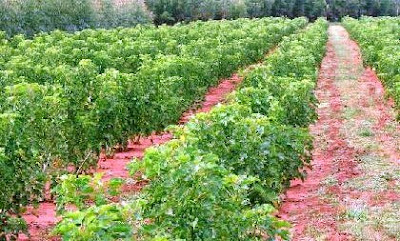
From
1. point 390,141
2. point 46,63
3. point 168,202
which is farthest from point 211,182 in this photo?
point 46,63

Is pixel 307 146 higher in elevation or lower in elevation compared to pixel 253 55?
higher

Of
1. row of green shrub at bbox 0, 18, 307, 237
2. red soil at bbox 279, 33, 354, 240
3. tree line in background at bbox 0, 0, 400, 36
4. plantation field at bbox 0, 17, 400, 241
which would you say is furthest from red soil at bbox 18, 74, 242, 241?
tree line in background at bbox 0, 0, 400, 36

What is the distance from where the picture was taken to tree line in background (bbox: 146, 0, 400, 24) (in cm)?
5942

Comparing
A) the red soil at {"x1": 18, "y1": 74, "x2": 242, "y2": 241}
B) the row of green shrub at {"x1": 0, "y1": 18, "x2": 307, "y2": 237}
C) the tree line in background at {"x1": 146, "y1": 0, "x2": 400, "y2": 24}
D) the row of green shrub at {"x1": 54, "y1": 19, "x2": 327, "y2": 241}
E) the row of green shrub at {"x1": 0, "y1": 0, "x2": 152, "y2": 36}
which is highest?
the row of green shrub at {"x1": 54, "y1": 19, "x2": 327, "y2": 241}

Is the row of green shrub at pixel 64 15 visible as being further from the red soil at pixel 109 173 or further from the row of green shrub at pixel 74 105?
the red soil at pixel 109 173

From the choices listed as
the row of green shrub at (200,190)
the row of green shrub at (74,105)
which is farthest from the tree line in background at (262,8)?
the row of green shrub at (200,190)

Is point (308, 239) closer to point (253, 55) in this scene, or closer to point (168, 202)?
point (168, 202)

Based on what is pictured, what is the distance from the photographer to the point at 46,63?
1622 cm

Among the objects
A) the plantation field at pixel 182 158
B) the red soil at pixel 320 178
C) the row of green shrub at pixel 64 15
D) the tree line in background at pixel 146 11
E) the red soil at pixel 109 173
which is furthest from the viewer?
the tree line in background at pixel 146 11

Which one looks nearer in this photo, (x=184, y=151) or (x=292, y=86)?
(x=184, y=151)

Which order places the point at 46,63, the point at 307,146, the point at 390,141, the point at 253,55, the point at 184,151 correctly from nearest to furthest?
the point at 184,151
the point at 307,146
the point at 390,141
the point at 46,63
the point at 253,55

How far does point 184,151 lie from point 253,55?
22.8 metres

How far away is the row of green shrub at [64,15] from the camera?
33.2 meters

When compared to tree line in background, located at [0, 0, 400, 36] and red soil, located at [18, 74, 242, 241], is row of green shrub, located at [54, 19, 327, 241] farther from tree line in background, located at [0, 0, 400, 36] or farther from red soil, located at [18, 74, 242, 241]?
tree line in background, located at [0, 0, 400, 36]
